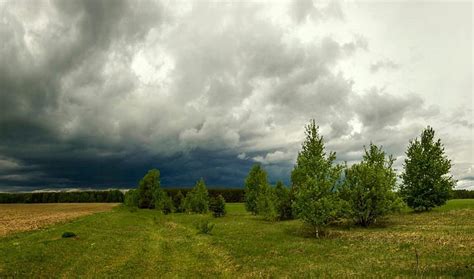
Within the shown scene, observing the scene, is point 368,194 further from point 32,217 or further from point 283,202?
point 32,217

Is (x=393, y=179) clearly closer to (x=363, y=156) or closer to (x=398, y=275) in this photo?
(x=363, y=156)

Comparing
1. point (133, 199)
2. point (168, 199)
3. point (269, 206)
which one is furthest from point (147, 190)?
point (269, 206)

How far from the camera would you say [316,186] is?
37.3m

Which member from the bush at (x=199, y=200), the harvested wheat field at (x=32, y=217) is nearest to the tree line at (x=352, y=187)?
the bush at (x=199, y=200)

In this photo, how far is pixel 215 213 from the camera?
265ft

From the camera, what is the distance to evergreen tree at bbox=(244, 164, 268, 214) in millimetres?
78312

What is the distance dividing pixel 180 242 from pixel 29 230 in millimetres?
25734

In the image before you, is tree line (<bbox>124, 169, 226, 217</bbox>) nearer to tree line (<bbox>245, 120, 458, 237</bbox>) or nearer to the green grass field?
tree line (<bbox>245, 120, 458, 237</bbox>)

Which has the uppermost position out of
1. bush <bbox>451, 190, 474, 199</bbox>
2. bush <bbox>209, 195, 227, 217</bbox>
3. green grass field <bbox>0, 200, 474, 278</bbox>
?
bush <bbox>451, 190, 474, 199</bbox>

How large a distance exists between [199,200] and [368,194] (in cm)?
5261

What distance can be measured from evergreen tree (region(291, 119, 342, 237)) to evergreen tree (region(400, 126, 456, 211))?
30.2m

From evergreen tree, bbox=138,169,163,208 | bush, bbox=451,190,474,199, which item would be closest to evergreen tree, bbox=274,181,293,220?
evergreen tree, bbox=138,169,163,208

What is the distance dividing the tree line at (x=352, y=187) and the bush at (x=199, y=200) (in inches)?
595

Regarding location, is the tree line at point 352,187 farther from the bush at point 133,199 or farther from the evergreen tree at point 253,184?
the bush at point 133,199
